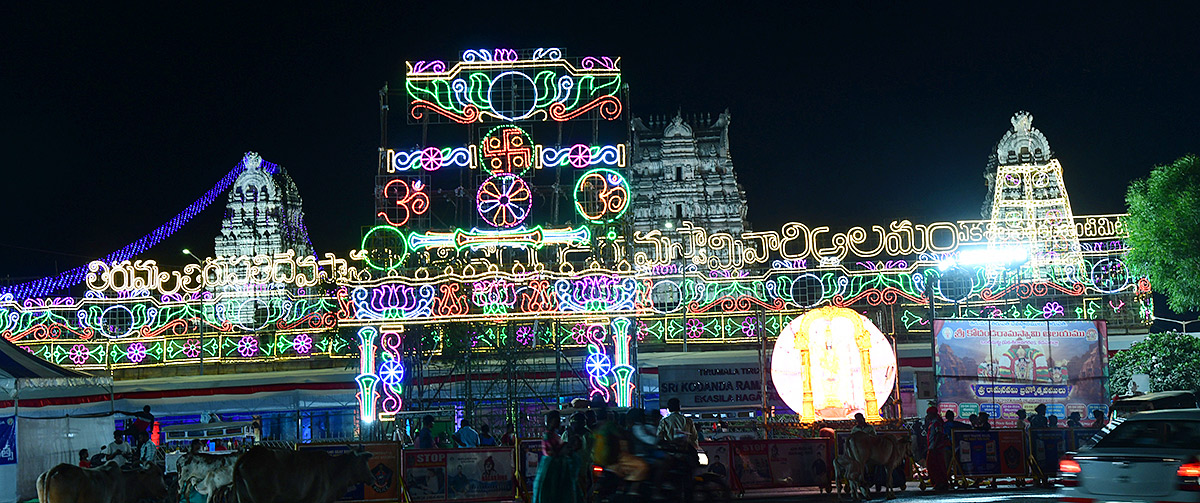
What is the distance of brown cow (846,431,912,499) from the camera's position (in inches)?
719

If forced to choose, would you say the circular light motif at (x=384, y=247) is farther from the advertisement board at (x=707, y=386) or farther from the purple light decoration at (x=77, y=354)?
the purple light decoration at (x=77, y=354)

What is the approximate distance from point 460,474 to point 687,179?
5061 centimetres

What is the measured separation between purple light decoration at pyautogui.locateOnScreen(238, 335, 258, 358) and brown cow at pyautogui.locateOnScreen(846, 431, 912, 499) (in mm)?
31254

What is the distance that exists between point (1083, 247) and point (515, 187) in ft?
106

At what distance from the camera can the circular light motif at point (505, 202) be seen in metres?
29.4

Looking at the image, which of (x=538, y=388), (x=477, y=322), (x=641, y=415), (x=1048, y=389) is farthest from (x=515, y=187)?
(x=641, y=415)

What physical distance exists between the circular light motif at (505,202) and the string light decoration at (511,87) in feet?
6.23

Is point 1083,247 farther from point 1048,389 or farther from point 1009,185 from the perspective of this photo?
point 1048,389

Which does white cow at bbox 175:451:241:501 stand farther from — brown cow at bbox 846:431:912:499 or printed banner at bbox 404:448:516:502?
brown cow at bbox 846:431:912:499

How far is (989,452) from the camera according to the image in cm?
1964

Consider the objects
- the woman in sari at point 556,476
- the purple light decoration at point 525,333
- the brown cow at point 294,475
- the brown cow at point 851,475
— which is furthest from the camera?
the purple light decoration at point 525,333

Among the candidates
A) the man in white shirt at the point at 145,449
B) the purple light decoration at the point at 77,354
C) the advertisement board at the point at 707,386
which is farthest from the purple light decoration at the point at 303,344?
the man in white shirt at the point at 145,449

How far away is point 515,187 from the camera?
29.5m

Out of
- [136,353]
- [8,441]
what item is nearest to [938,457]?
[8,441]
